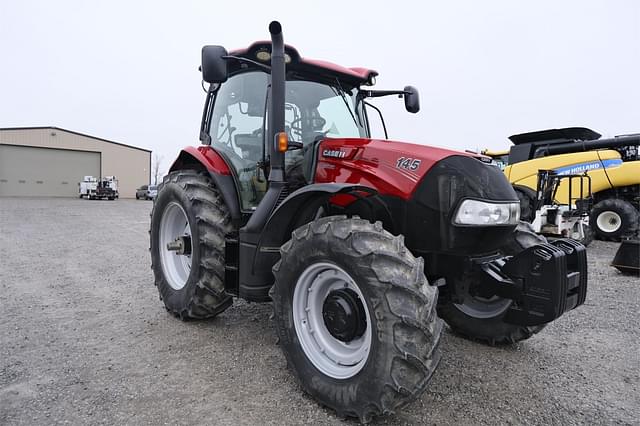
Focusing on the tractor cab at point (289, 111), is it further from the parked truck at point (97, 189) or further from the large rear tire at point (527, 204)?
the parked truck at point (97, 189)

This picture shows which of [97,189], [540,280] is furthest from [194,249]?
[97,189]

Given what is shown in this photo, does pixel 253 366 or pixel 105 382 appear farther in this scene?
pixel 253 366

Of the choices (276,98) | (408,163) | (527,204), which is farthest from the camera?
(527,204)

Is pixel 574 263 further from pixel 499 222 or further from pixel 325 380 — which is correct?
pixel 325 380

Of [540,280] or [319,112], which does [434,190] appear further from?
[319,112]

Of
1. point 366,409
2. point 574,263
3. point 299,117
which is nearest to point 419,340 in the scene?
point 366,409

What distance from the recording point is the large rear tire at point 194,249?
3.44 m

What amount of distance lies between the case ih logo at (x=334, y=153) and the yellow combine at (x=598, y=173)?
7.00 m

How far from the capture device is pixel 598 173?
9.43 metres

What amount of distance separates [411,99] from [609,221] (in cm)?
811

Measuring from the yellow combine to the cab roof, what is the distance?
634 cm

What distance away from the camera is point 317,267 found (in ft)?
8.27

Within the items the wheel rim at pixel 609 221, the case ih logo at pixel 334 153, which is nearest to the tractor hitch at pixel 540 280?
the case ih logo at pixel 334 153

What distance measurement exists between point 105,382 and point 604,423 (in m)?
3.04
